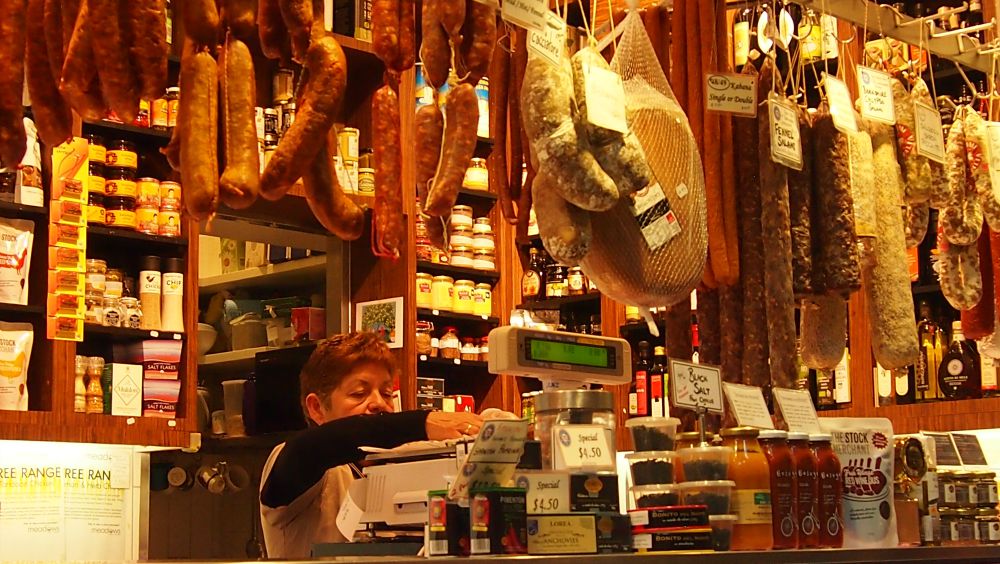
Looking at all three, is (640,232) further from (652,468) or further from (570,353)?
(652,468)

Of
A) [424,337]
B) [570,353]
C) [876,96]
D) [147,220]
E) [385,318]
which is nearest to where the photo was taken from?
[570,353]

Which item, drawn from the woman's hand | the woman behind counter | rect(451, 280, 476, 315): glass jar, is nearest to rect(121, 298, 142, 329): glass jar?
the woman behind counter

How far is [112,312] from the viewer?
17.0 ft

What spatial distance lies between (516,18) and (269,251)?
424 centimetres

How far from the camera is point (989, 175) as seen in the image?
3.77 meters

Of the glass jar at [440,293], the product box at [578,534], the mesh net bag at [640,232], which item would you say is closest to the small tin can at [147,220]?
the glass jar at [440,293]

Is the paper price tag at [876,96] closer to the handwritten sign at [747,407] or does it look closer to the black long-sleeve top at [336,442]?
the handwritten sign at [747,407]

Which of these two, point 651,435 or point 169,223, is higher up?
point 169,223

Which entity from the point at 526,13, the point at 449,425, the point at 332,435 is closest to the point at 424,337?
the point at 332,435

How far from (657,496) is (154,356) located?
332 cm

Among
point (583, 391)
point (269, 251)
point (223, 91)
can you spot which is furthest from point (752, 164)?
point (269, 251)

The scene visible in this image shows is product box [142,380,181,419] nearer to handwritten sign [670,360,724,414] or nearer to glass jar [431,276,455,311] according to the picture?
glass jar [431,276,455,311]

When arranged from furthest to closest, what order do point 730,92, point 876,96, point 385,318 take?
point 385,318 → point 876,96 → point 730,92

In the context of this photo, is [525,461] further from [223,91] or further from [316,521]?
[316,521]
